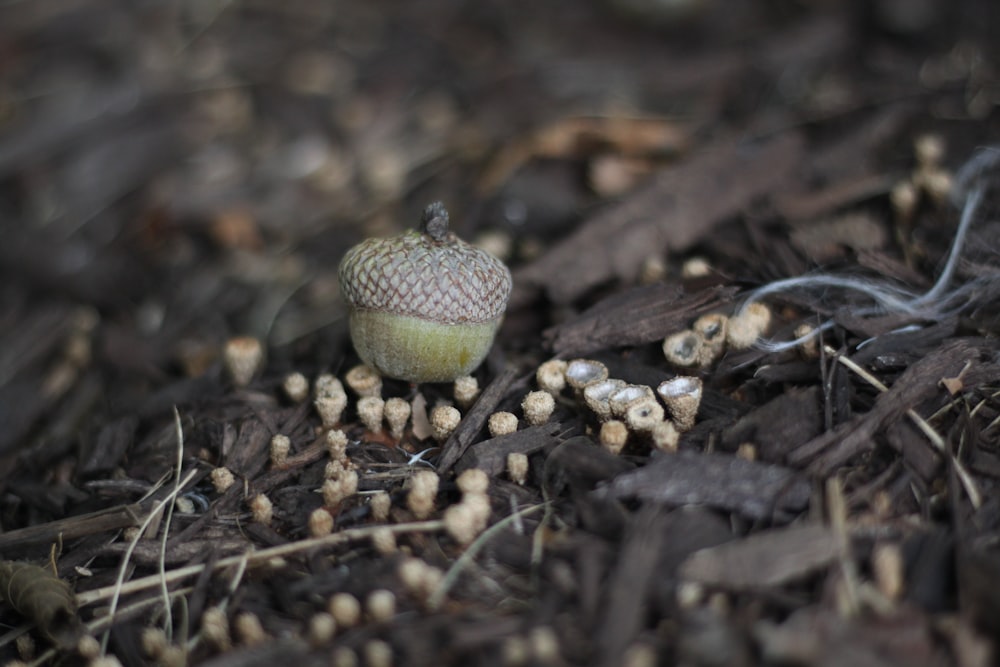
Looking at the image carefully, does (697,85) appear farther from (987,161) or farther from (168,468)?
(168,468)

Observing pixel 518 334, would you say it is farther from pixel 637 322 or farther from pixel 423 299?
pixel 423 299

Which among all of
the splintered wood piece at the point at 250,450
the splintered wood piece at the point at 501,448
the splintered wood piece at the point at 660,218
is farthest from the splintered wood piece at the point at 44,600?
the splintered wood piece at the point at 660,218

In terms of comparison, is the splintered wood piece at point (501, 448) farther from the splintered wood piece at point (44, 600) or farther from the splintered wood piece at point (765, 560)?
the splintered wood piece at point (44, 600)

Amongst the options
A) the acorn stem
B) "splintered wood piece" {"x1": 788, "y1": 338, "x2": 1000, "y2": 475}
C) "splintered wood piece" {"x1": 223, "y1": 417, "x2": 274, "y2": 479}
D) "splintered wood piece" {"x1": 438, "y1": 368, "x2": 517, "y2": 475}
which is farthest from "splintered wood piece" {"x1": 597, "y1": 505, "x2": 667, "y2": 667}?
"splintered wood piece" {"x1": 223, "y1": 417, "x2": 274, "y2": 479}

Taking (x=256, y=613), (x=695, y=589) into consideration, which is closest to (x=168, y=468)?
(x=256, y=613)

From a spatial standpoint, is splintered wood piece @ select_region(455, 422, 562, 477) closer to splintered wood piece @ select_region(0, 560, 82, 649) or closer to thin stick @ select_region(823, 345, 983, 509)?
thin stick @ select_region(823, 345, 983, 509)

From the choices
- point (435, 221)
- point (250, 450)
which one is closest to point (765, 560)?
point (435, 221)

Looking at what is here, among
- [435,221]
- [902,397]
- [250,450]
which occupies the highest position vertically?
[435,221]

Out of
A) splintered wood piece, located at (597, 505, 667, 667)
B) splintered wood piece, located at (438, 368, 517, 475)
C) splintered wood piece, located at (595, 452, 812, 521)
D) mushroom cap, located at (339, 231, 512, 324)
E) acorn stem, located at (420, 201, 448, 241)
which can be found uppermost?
acorn stem, located at (420, 201, 448, 241)
